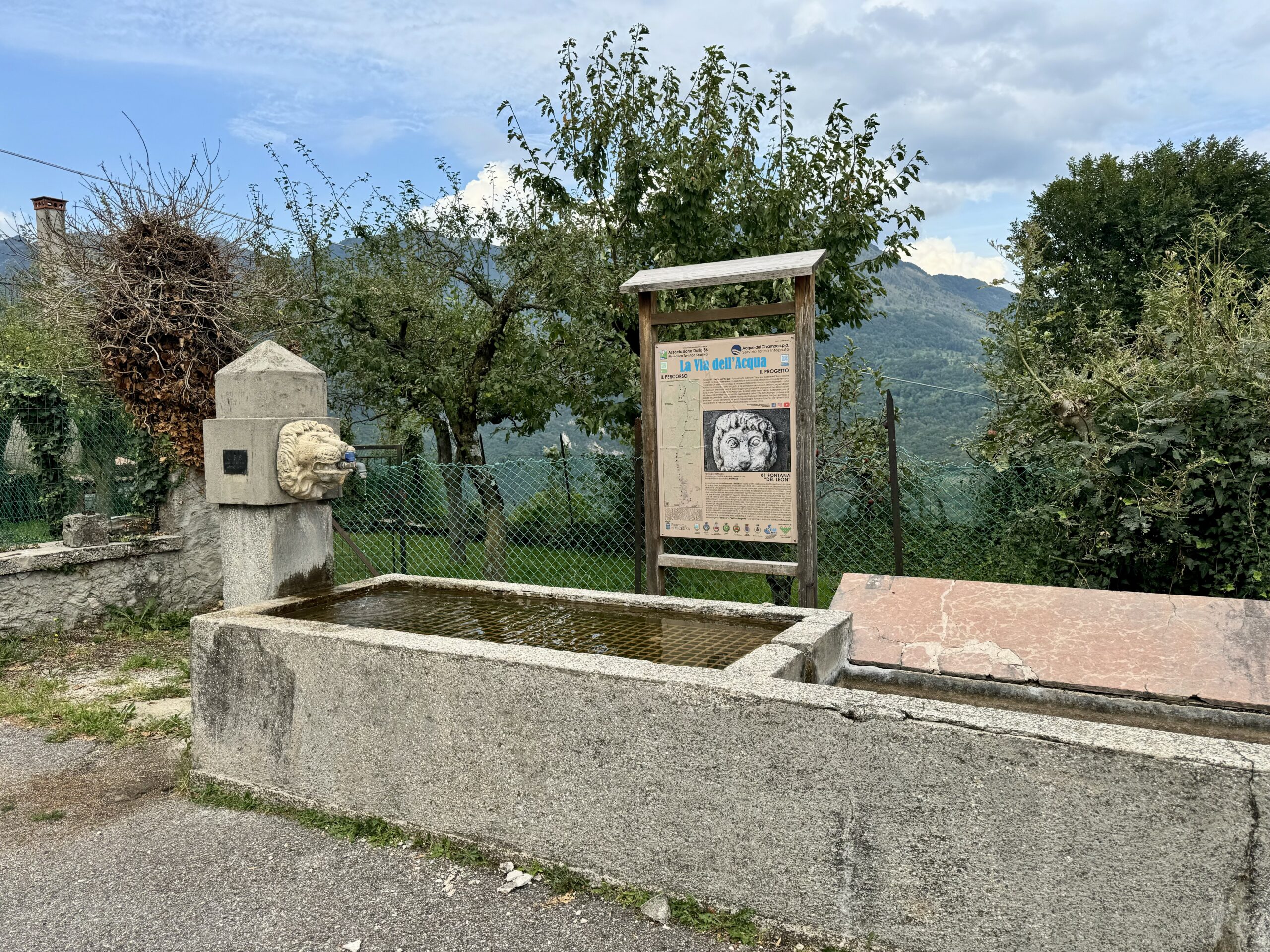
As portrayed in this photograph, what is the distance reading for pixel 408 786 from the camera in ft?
11.3

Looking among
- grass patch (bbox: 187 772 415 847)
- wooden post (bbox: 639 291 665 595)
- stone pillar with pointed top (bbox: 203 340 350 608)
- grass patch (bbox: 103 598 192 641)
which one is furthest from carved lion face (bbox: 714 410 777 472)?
grass patch (bbox: 103 598 192 641)

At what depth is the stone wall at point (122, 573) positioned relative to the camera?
673cm

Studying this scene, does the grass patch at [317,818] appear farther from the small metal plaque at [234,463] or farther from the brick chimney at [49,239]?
the brick chimney at [49,239]

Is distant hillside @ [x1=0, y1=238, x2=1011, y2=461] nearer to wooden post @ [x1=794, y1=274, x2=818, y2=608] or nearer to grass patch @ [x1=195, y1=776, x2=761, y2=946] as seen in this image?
wooden post @ [x1=794, y1=274, x2=818, y2=608]

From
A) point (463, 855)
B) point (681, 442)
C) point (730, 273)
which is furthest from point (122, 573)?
point (730, 273)

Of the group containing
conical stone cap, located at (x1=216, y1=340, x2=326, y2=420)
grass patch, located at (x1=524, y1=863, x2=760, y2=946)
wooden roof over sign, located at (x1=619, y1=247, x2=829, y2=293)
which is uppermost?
wooden roof over sign, located at (x1=619, y1=247, x2=829, y2=293)

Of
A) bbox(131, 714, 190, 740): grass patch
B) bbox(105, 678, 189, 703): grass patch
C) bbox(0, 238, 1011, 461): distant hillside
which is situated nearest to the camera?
bbox(131, 714, 190, 740): grass patch

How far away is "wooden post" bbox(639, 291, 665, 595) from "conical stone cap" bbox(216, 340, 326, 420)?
1.85m

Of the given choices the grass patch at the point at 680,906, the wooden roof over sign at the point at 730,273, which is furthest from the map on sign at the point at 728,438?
the grass patch at the point at 680,906

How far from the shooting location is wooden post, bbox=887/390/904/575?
17.6 feet

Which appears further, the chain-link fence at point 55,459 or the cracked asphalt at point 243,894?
the chain-link fence at point 55,459

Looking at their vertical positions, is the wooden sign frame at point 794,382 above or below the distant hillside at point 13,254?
below

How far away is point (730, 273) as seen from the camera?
472 centimetres

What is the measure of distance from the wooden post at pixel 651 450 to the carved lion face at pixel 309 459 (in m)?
1.70
